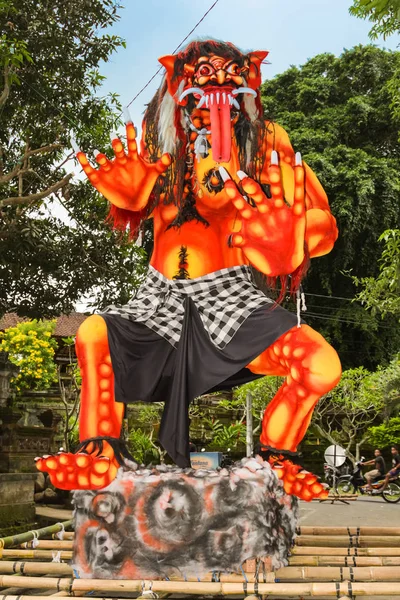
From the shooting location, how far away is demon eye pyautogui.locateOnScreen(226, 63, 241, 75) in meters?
2.92

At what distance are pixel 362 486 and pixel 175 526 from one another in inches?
529

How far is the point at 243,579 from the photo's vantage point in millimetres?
2264

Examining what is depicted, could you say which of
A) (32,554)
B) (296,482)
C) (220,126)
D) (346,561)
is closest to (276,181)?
(220,126)

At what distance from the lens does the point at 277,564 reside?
2.42 meters

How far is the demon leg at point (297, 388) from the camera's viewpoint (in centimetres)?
245

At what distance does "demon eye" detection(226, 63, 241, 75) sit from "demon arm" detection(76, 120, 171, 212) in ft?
1.55

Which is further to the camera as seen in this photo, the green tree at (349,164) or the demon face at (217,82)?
the green tree at (349,164)

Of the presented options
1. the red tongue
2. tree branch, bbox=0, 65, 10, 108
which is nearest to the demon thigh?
the red tongue

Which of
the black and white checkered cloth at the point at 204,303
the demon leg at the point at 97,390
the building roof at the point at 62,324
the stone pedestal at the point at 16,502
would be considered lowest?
the stone pedestal at the point at 16,502

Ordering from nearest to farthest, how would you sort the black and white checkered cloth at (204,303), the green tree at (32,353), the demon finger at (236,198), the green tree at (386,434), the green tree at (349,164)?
1. the demon finger at (236,198)
2. the black and white checkered cloth at (204,303)
3. the green tree at (386,434)
4. the green tree at (349,164)
5. the green tree at (32,353)

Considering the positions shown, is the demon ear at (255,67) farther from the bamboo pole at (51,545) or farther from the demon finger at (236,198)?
the bamboo pole at (51,545)

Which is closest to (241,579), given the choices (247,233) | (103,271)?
(247,233)

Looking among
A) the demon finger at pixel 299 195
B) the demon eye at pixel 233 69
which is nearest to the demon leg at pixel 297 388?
the demon finger at pixel 299 195

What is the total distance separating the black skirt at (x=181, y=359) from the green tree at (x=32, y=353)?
60.1 feet
